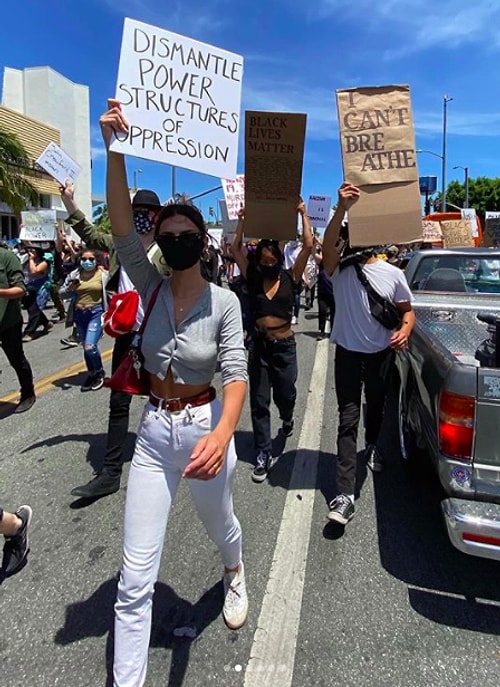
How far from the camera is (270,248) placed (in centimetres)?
411

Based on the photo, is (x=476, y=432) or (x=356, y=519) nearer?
(x=476, y=432)

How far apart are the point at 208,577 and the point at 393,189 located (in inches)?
99.8

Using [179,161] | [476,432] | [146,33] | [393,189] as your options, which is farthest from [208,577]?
[146,33]

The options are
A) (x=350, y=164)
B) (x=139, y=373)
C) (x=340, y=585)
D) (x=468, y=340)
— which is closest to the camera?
(x=139, y=373)

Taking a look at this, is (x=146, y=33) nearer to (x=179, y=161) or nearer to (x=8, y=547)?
(x=179, y=161)

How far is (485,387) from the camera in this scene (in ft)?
8.02

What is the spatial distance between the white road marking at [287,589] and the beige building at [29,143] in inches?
1154

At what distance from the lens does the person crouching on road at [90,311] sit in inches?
257

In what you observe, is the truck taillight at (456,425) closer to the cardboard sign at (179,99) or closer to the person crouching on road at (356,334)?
the person crouching on road at (356,334)

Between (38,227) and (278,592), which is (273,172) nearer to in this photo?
(278,592)

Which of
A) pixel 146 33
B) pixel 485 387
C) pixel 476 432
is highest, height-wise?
pixel 146 33

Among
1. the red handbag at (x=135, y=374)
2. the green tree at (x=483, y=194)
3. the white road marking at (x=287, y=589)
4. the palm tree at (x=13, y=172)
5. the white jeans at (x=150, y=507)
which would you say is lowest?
the white road marking at (x=287, y=589)

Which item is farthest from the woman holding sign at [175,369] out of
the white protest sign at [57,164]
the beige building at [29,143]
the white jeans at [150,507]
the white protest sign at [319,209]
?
the beige building at [29,143]

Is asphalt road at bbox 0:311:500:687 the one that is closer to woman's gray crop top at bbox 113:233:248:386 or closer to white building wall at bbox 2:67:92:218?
woman's gray crop top at bbox 113:233:248:386
